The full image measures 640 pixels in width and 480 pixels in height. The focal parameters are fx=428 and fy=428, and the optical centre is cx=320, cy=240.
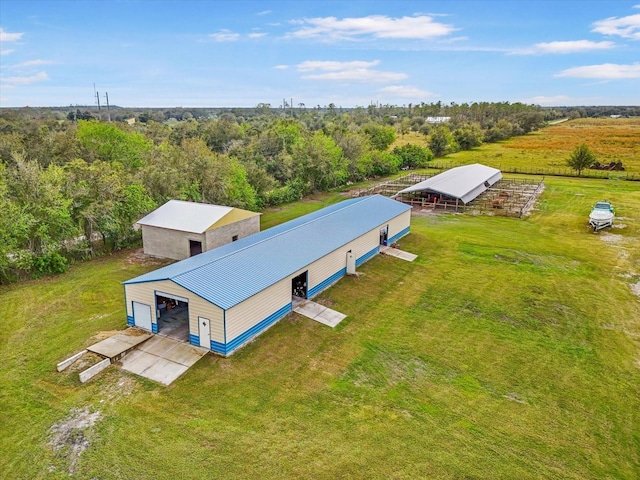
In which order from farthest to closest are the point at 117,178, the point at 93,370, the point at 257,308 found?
the point at 117,178
the point at 257,308
the point at 93,370

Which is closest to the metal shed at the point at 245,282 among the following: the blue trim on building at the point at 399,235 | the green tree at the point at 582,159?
the blue trim on building at the point at 399,235

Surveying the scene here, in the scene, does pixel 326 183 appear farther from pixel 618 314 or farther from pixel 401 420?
pixel 401 420

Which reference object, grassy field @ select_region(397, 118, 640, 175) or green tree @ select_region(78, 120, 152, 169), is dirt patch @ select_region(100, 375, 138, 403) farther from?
grassy field @ select_region(397, 118, 640, 175)

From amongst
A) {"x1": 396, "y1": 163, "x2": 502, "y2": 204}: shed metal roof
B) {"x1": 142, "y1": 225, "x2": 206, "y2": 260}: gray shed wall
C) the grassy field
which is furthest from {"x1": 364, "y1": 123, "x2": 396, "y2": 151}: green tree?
{"x1": 142, "y1": 225, "x2": 206, "y2": 260}: gray shed wall

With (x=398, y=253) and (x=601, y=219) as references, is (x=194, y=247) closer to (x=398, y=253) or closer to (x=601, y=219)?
(x=398, y=253)

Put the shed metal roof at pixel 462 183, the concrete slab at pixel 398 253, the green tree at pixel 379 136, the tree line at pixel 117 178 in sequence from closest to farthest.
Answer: the tree line at pixel 117 178 → the concrete slab at pixel 398 253 → the shed metal roof at pixel 462 183 → the green tree at pixel 379 136

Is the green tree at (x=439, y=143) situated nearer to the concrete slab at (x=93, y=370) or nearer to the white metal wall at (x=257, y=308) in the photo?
the white metal wall at (x=257, y=308)

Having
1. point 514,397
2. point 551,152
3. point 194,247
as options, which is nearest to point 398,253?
point 194,247
